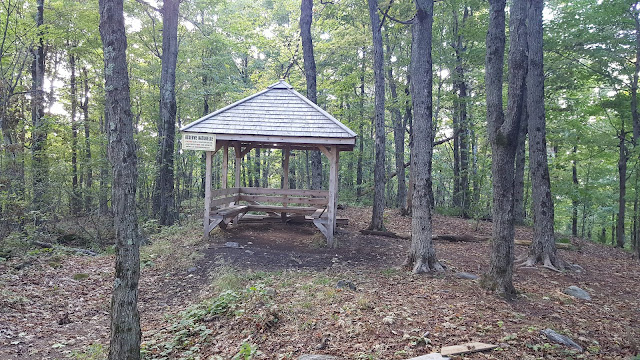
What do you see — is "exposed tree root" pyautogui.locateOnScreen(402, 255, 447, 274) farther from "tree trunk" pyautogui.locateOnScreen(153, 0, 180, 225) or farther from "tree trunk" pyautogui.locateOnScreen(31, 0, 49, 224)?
"tree trunk" pyautogui.locateOnScreen(31, 0, 49, 224)

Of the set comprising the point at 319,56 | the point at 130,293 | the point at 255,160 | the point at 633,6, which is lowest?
the point at 130,293

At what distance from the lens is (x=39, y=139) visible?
11.5m

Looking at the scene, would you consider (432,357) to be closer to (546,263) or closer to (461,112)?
(546,263)

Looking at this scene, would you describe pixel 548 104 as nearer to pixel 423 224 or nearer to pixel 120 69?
pixel 423 224

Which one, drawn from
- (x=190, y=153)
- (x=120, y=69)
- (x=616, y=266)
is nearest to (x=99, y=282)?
(x=120, y=69)

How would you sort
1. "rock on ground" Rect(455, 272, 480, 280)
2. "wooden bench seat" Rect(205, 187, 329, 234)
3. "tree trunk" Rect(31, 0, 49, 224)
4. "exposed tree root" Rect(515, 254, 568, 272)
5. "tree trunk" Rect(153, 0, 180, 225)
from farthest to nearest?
"tree trunk" Rect(153, 0, 180, 225)
"tree trunk" Rect(31, 0, 49, 224)
"wooden bench seat" Rect(205, 187, 329, 234)
"exposed tree root" Rect(515, 254, 568, 272)
"rock on ground" Rect(455, 272, 480, 280)

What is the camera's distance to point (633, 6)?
994 centimetres

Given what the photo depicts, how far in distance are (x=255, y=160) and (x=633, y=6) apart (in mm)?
17797

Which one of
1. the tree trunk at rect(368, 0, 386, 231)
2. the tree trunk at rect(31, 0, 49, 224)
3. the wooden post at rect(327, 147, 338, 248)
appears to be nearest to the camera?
the wooden post at rect(327, 147, 338, 248)

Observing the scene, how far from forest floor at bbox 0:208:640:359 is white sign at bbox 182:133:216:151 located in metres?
2.56

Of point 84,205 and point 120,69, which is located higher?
point 120,69

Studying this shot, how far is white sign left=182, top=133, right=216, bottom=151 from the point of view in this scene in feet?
28.9

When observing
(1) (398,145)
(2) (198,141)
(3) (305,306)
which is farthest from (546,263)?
(1) (398,145)

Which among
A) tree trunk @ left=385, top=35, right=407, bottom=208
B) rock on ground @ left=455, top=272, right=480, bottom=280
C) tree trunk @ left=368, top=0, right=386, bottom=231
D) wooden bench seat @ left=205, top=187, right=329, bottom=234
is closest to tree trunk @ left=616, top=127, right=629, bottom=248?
tree trunk @ left=385, top=35, right=407, bottom=208
